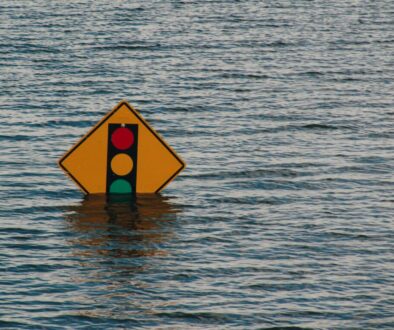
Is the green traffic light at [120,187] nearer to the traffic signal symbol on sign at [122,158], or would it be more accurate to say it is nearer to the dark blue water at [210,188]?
the traffic signal symbol on sign at [122,158]

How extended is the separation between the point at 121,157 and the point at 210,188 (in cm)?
172

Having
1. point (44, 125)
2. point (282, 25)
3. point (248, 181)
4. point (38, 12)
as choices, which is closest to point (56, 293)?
point (248, 181)

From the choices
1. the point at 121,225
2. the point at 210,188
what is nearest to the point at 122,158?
the point at 121,225

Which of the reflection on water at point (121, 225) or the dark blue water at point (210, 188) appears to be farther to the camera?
the reflection on water at point (121, 225)

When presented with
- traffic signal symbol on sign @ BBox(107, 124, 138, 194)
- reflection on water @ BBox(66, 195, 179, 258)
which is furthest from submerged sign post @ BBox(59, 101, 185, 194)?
reflection on water @ BBox(66, 195, 179, 258)

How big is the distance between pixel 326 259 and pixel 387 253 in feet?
2.67

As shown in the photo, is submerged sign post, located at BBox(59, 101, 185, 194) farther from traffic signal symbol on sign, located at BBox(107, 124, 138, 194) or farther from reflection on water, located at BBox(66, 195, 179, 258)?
reflection on water, located at BBox(66, 195, 179, 258)

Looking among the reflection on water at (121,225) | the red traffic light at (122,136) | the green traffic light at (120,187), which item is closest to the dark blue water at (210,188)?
the reflection on water at (121,225)

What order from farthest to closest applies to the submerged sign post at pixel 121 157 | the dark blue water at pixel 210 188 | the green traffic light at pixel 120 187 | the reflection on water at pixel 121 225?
the green traffic light at pixel 120 187, the submerged sign post at pixel 121 157, the reflection on water at pixel 121 225, the dark blue water at pixel 210 188

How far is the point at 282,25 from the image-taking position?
39469 millimetres

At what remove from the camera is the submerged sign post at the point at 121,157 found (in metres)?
18.5

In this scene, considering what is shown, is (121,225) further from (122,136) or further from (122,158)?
(122,136)

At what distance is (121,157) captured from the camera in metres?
18.6

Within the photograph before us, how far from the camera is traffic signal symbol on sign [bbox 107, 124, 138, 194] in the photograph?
18484 millimetres
